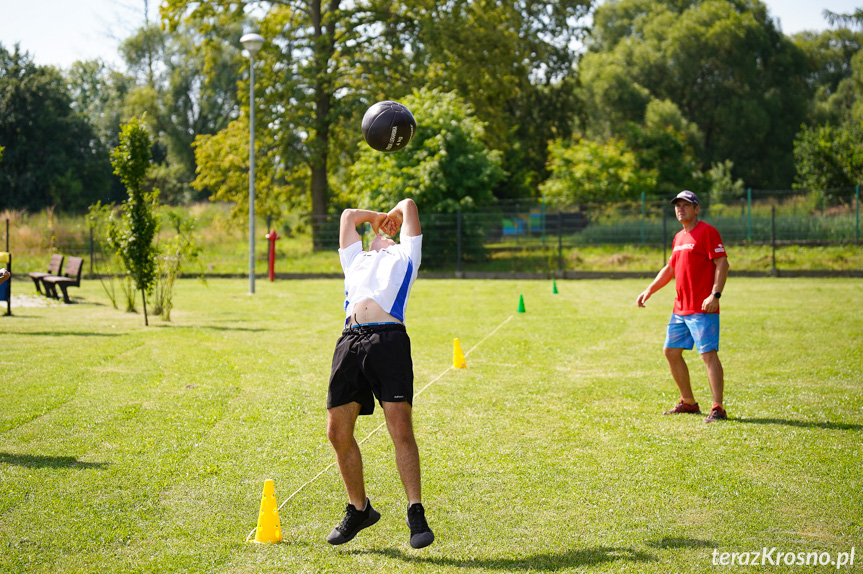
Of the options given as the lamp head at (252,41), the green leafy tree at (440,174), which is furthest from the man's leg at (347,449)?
the green leafy tree at (440,174)

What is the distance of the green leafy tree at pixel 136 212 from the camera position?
1320cm

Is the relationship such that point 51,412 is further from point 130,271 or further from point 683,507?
point 130,271

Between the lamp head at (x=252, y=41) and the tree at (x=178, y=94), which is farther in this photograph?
the tree at (x=178, y=94)

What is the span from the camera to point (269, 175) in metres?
33.6

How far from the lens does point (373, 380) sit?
436 centimetres

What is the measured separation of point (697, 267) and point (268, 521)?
4618 mm

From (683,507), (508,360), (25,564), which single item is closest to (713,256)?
(683,507)

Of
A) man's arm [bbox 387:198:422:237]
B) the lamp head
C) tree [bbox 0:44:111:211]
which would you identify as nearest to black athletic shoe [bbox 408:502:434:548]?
man's arm [bbox 387:198:422:237]

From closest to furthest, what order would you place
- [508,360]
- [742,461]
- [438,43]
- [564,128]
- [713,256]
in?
[742,461]
[713,256]
[508,360]
[438,43]
[564,128]

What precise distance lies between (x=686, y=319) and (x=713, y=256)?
0.62 meters

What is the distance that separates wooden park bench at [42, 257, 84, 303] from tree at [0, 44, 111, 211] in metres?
32.3

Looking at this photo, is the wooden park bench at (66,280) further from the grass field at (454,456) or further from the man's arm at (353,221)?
the man's arm at (353,221)

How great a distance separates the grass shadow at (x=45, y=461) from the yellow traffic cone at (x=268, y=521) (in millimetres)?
1941

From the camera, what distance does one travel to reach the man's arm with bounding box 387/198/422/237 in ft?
15.4
